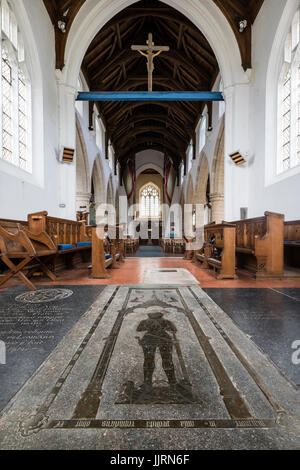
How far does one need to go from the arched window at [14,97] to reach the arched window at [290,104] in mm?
5313

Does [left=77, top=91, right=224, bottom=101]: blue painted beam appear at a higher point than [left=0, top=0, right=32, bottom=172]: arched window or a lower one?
higher

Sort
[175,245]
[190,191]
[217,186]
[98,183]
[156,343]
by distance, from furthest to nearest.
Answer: [190,191], [98,183], [175,245], [217,186], [156,343]

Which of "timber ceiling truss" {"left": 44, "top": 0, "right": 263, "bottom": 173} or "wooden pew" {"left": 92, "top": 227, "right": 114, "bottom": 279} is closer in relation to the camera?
"wooden pew" {"left": 92, "top": 227, "right": 114, "bottom": 279}

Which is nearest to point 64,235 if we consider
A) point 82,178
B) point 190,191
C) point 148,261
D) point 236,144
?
point 148,261

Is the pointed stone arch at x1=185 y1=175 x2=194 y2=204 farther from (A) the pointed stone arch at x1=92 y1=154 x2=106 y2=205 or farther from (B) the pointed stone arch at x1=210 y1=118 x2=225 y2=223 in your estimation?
(A) the pointed stone arch at x1=92 y1=154 x2=106 y2=205

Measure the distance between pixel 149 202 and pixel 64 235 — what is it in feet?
59.0

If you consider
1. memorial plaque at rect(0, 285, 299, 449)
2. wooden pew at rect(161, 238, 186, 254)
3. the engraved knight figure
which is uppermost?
wooden pew at rect(161, 238, 186, 254)

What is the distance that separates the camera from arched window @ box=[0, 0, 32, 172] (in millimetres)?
4422

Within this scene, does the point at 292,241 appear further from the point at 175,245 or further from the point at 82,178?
the point at 82,178

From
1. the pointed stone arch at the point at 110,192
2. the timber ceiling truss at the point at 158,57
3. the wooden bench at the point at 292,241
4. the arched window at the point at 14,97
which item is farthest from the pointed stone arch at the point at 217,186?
the pointed stone arch at the point at 110,192

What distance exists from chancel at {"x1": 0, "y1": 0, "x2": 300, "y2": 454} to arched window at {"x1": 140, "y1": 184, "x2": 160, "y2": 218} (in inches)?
406

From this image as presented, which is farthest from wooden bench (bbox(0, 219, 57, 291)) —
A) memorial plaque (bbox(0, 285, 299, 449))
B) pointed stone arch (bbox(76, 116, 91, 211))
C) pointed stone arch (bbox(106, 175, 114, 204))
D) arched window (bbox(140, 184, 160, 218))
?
arched window (bbox(140, 184, 160, 218))

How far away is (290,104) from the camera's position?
494cm

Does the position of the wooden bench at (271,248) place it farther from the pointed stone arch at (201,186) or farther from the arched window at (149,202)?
the arched window at (149,202)
